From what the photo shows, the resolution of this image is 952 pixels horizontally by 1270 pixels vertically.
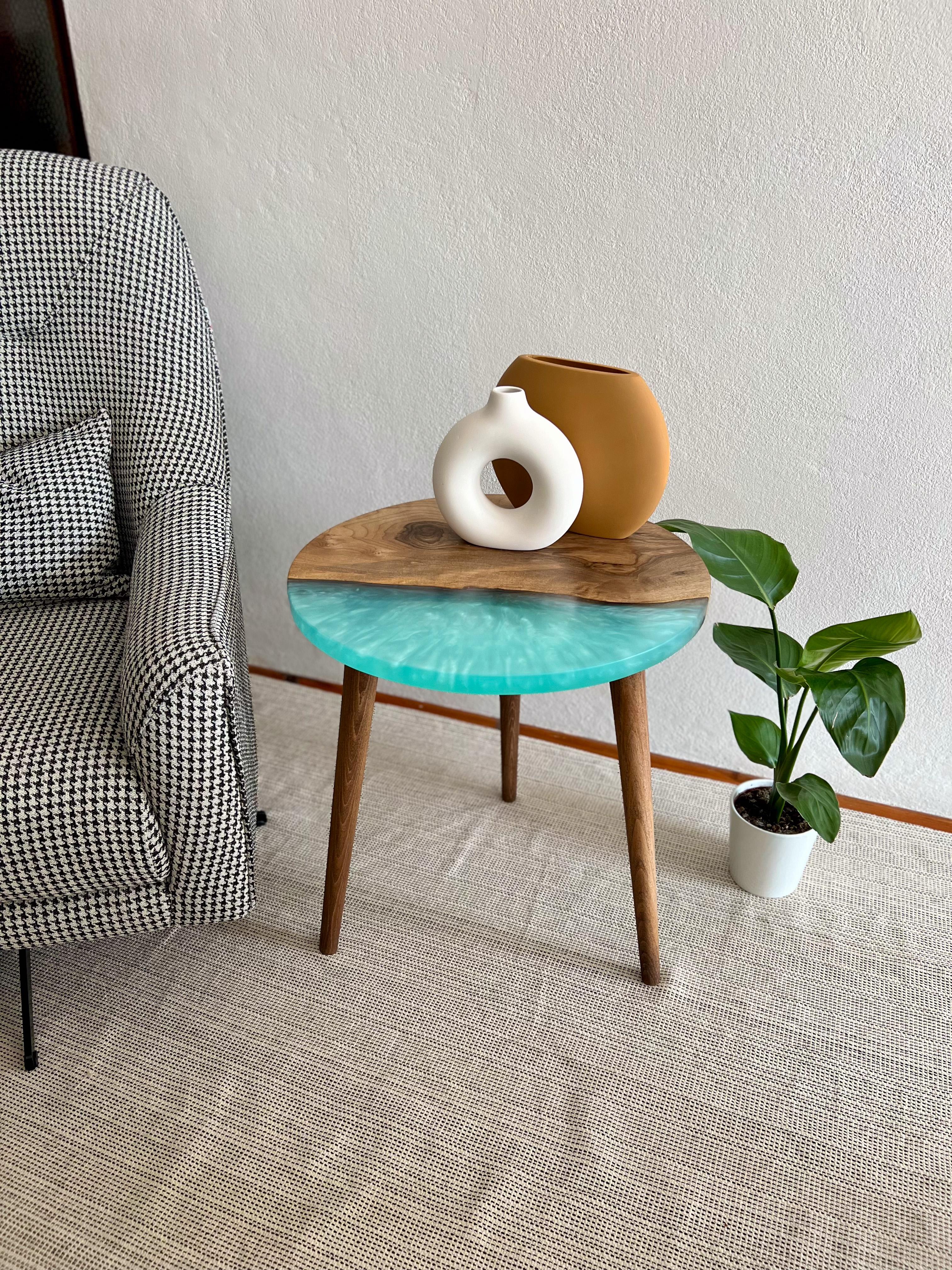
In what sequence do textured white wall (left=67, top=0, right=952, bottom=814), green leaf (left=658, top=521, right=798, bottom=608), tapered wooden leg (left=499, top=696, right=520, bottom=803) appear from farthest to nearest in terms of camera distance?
tapered wooden leg (left=499, top=696, right=520, bottom=803) → textured white wall (left=67, top=0, right=952, bottom=814) → green leaf (left=658, top=521, right=798, bottom=608)

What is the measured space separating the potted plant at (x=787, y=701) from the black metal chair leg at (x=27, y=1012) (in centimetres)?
97

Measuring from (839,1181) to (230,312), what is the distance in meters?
1.65

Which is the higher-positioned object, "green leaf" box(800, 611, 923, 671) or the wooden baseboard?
"green leaf" box(800, 611, 923, 671)

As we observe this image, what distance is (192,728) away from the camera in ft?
3.32

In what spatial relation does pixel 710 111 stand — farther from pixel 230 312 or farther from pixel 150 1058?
pixel 150 1058

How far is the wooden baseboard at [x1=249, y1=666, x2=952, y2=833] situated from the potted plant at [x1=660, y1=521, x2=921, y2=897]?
0.71 ft

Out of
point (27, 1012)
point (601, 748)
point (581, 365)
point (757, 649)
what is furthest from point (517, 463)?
point (27, 1012)

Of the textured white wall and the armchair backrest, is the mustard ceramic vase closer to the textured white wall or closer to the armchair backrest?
the textured white wall

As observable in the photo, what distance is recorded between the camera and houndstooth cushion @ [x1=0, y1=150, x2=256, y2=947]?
102cm

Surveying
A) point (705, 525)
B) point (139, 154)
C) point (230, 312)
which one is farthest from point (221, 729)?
point (139, 154)

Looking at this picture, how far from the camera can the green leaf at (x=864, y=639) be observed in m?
1.12

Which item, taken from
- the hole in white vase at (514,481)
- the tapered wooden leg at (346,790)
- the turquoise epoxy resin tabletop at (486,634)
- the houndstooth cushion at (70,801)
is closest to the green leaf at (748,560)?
the turquoise epoxy resin tabletop at (486,634)

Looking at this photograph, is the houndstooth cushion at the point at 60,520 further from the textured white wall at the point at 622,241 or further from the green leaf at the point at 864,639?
the green leaf at the point at 864,639

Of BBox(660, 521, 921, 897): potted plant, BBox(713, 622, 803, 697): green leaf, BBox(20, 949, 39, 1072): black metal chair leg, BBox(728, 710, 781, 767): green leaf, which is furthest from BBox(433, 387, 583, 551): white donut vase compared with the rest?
BBox(20, 949, 39, 1072): black metal chair leg
